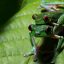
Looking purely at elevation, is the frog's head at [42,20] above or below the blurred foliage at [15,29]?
above

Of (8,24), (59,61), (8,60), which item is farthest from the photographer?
(8,24)

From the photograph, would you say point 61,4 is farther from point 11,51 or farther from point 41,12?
point 11,51

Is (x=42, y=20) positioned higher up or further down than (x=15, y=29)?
higher up

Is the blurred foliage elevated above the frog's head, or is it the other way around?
the frog's head

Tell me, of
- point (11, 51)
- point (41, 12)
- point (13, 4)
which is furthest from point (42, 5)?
point (11, 51)

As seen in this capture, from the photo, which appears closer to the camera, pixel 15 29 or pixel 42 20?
pixel 42 20

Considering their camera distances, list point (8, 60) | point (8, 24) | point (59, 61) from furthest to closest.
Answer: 1. point (8, 24)
2. point (8, 60)
3. point (59, 61)

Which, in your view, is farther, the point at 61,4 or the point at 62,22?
the point at 61,4

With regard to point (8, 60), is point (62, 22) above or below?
above
